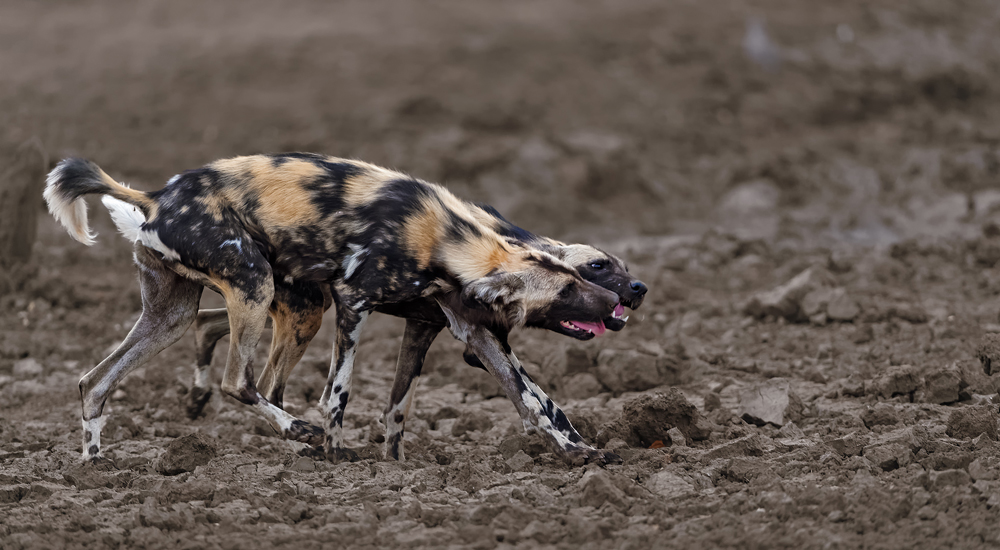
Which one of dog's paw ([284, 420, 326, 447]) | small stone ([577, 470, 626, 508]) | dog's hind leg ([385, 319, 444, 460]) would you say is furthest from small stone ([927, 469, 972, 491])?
dog's paw ([284, 420, 326, 447])

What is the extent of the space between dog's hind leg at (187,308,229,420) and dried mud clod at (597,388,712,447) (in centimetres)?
286

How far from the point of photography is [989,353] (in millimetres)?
6871

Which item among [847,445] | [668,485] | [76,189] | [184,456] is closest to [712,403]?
[847,445]

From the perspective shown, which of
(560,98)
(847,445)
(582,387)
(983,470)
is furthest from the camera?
(560,98)

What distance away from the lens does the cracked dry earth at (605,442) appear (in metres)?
4.56

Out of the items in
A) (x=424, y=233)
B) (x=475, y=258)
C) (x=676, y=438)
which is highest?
(x=424, y=233)

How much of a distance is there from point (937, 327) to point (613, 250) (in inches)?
191

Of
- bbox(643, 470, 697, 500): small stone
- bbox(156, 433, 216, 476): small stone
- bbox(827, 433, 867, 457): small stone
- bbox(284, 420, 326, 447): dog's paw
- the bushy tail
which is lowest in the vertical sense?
bbox(284, 420, 326, 447): dog's paw

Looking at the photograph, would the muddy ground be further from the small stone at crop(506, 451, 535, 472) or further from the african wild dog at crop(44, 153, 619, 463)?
the african wild dog at crop(44, 153, 619, 463)

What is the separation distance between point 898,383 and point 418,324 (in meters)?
3.26

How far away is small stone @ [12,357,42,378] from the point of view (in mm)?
8492

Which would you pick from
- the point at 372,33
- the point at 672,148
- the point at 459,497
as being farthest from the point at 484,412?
the point at 372,33

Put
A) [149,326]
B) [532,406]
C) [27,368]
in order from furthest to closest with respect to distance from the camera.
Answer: [27,368], [149,326], [532,406]

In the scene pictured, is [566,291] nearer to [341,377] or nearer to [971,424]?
[341,377]
